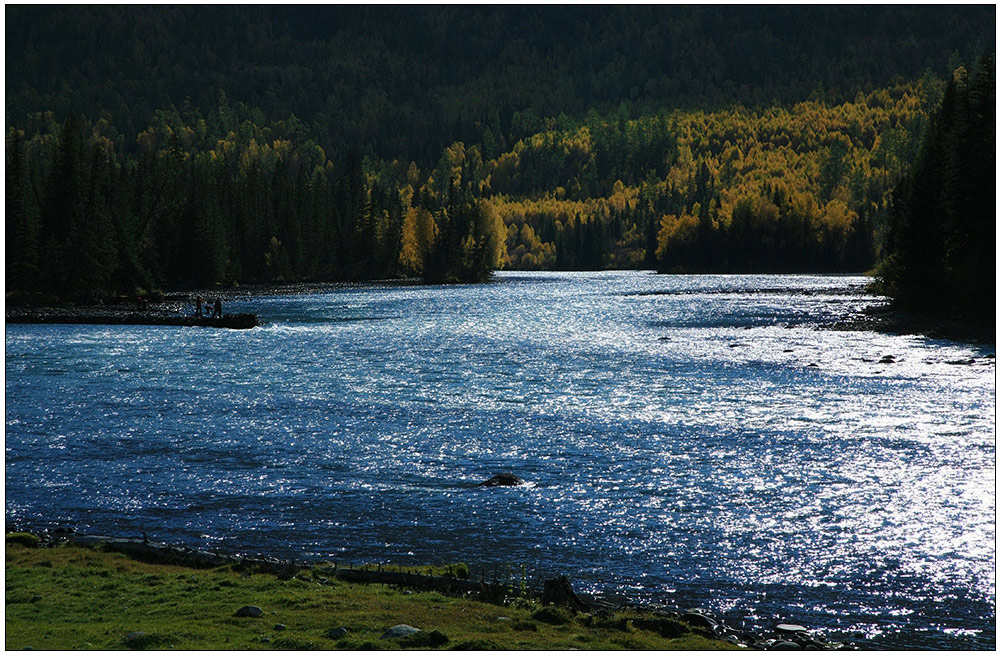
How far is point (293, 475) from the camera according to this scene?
29047 millimetres

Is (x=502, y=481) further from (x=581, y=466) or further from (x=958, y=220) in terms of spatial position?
(x=958, y=220)

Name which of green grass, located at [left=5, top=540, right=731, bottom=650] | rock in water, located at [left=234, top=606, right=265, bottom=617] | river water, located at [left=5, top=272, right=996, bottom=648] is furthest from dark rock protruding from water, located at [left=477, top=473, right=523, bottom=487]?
rock in water, located at [left=234, top=606, right=265, bottom=617]

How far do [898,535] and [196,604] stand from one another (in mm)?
16046

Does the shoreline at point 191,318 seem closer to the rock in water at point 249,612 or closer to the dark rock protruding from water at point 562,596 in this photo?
the dark rock protruding from water at point 562,596

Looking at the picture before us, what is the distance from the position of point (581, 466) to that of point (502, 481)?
3.52m

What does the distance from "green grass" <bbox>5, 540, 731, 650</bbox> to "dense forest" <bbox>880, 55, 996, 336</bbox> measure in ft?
197

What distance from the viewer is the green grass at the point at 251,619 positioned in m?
14.5

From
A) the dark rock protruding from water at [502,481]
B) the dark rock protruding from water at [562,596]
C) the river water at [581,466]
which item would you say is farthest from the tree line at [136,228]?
the dark rock protruding from water at [562,596]

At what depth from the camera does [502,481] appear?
2783 cm

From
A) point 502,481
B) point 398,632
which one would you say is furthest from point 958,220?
point 398,632

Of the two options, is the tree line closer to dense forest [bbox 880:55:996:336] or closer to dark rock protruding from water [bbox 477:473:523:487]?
dense forest [bbox 880:55:996:336]

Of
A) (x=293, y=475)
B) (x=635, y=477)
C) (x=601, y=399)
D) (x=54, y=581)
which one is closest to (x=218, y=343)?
A: (x=601, y=399)

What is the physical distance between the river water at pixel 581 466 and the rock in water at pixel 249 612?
5207 millimetres

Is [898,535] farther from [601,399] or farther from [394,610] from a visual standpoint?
[601,399]
